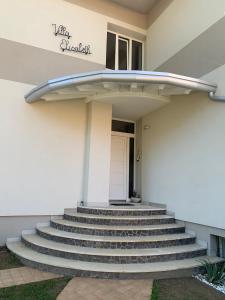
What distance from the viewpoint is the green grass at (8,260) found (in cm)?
549

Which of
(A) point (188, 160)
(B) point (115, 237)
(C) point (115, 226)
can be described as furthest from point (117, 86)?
(B) point (115, 237)

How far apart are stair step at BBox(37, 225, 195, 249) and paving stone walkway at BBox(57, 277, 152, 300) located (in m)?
0.92

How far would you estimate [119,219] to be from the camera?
21.6 ft

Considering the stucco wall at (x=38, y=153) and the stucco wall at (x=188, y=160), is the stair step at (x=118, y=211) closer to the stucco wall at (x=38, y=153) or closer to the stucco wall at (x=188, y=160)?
the stucco wall at (x=188, y=160)

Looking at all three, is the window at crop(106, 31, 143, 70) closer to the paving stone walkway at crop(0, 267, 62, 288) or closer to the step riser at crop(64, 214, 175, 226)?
the step riser at crop(64, 214, 175, 226)

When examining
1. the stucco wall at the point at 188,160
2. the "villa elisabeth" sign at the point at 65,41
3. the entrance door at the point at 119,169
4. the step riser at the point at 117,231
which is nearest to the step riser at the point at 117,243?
the step riser at the point at 117,231

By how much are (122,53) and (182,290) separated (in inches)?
304

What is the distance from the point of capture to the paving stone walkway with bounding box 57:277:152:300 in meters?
4.28

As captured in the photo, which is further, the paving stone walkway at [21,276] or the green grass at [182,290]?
the paving stone walkway at [21,276]

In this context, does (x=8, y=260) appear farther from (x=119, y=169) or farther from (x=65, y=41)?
(x=65, y=41)

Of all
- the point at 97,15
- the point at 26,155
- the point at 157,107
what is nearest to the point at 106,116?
the point at 157,107

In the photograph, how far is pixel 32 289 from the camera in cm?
448

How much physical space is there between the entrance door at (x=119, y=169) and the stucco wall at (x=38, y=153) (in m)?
1.56

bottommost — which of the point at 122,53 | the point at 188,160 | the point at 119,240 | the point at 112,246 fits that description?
the point at 112,246
